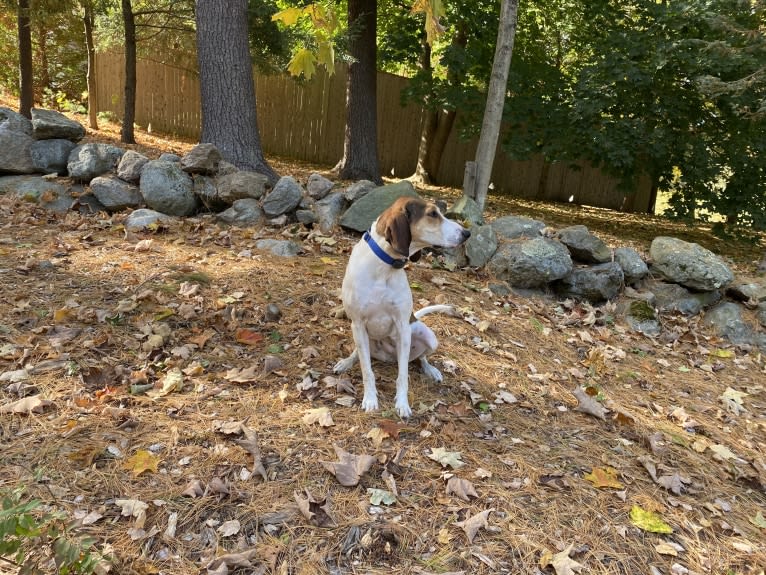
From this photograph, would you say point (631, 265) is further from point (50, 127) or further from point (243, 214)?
point (50, 127)

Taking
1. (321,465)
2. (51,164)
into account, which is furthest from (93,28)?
(321,465)

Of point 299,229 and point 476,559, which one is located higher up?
point 299,229

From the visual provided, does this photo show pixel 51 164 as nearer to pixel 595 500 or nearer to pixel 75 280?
pixel 75 280

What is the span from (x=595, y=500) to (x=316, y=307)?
8.70ft

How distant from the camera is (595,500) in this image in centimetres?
295

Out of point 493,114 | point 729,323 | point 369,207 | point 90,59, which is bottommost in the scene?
point 729,323

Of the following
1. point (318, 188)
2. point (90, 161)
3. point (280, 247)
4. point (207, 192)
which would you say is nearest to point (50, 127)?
point (90, 161)

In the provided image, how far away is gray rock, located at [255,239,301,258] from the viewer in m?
5.70

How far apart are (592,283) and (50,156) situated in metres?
6.59

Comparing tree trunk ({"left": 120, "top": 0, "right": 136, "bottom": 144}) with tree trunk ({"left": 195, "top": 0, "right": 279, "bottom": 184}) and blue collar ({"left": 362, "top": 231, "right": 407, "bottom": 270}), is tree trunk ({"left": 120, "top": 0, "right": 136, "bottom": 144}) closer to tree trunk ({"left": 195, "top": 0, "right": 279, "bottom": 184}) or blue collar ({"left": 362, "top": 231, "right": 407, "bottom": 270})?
tree trunk ({"left": 195, "top": 0, "right": 279, "bottom": 184})

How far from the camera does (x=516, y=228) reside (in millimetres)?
6559

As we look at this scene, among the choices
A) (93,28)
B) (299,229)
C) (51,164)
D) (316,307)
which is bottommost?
(316,307)

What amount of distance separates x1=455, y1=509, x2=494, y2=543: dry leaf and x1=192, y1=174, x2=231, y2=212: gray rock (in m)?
4.96

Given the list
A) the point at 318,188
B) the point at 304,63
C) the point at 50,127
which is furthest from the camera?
the point at 318,188
